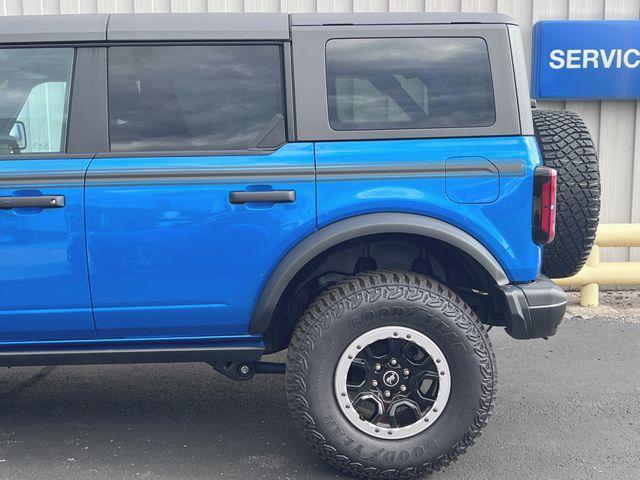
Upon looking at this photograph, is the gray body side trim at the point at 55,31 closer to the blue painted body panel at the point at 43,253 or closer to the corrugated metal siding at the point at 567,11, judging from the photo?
the blue painted body panel at the point at 43,253

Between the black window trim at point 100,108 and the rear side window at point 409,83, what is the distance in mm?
194

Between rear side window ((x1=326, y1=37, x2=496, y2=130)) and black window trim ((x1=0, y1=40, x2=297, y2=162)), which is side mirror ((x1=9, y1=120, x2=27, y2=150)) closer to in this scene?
black window trim ((x1=0, y1=40, x2=297, y2=162))

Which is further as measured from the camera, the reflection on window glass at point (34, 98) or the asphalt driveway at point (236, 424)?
the asphalt driveway at point (236, 424)

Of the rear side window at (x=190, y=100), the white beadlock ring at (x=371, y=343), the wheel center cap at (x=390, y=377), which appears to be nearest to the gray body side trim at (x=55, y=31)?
the rear side window at (x=190, y=100)

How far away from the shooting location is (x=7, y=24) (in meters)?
3.13

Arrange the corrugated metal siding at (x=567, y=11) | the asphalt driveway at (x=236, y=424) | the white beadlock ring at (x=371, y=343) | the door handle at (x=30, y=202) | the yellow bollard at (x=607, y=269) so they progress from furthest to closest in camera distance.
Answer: the corrugated metal siding at (x=567, y=11) < the yellow bollard at (x=607, y=269) < the asphalt driveway at (x=236, y=424) < the white beadlock ring at (x=371, y=343) < the door handle at (x=30, y=202)

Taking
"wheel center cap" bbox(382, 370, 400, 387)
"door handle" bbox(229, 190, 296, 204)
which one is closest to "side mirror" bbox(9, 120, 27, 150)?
"door handle" bbox(229, 190, 296, 204)

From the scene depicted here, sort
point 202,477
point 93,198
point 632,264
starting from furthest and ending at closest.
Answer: point 632,264, point 202,477, point 93,198

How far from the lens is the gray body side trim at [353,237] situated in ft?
9.85

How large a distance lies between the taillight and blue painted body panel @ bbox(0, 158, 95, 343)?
1.96 metres

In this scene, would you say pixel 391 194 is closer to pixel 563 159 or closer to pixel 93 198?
pixel 563 159

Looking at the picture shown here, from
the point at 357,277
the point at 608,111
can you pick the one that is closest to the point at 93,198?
the point at 357,277

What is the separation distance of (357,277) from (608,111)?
475 centimetres

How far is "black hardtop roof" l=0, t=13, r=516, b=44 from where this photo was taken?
3.10m
